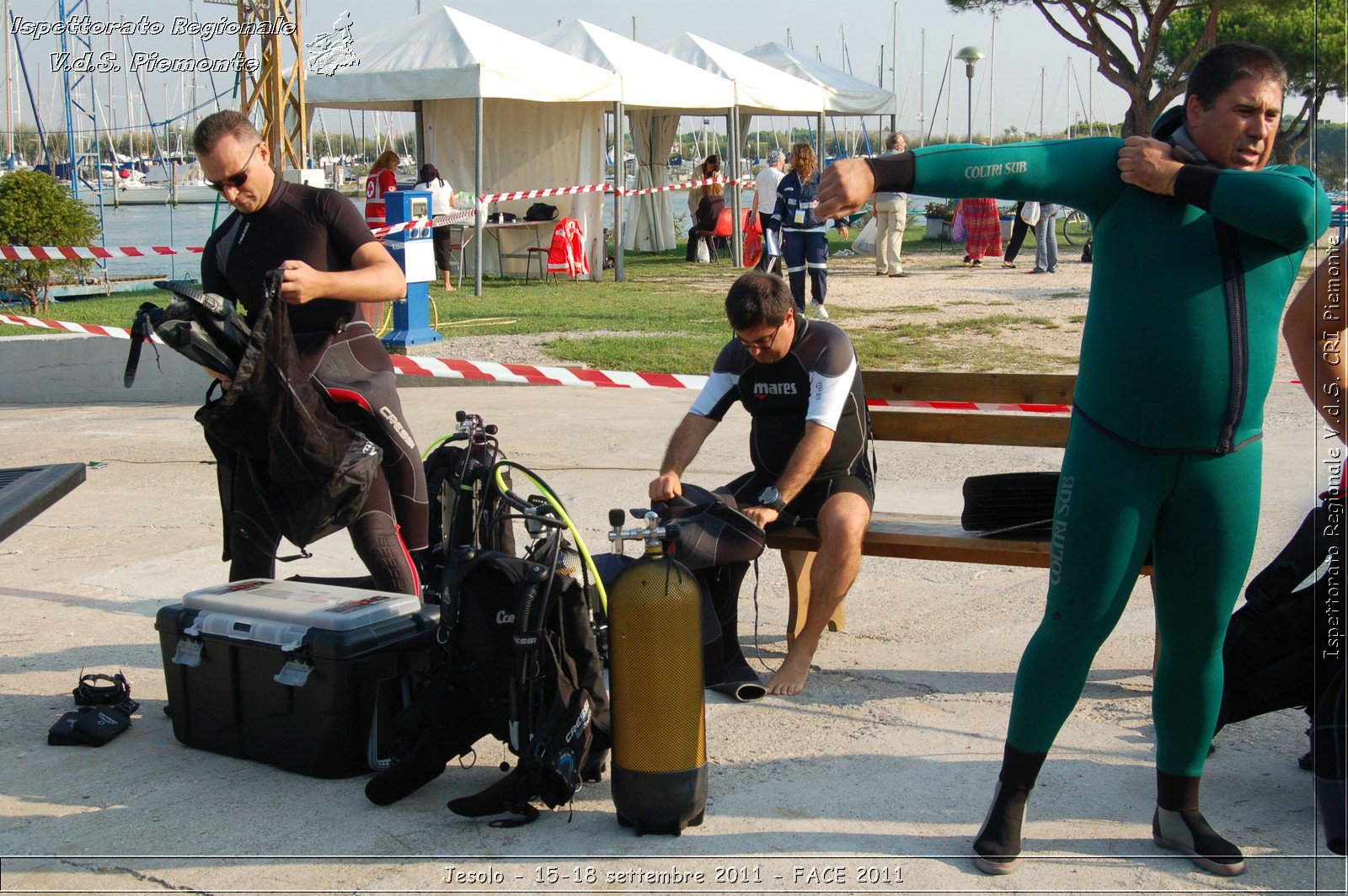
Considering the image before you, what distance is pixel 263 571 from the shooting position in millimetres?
4270

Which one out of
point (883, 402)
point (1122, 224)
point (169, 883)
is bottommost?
point (169, 883)

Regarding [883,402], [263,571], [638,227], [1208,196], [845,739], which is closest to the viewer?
[1208,196]

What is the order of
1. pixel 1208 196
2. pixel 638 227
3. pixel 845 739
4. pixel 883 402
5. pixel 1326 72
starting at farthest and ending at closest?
pixel 638 227 → pixel 883 402 → pixel 845 739 → pixel 1208 196 → pixel 1326 72

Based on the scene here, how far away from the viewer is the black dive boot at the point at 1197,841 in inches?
120

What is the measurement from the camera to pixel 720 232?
22.3 m

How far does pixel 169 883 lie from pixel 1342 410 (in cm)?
303

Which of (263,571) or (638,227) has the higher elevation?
(638,227)

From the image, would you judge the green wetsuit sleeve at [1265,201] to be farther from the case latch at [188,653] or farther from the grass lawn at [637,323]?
the grass lawn at [637,323]

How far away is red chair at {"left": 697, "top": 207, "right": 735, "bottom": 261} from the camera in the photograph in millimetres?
21891

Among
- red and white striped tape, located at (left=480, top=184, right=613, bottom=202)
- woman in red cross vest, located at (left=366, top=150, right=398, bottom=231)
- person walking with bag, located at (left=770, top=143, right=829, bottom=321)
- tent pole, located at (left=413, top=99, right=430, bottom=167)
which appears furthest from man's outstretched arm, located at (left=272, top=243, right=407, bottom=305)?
tent pole, located at (left=413, top=99, right=430, bottom=167)

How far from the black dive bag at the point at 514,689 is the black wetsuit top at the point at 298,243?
40.0 inches

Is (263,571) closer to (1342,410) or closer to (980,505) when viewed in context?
(980,505)

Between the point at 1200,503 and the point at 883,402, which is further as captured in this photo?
the point at 883,402

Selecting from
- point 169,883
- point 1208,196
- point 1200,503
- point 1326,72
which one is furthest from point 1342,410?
point 169,883
